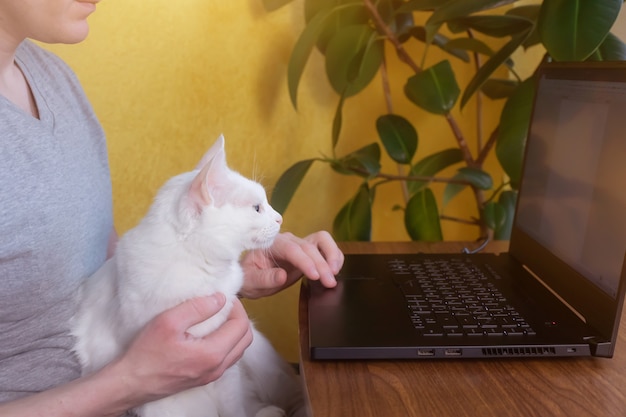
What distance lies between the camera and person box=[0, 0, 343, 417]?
2.21 ft

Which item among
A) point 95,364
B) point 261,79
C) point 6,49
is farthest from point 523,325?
point 261,79

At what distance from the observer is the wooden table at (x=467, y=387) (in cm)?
59

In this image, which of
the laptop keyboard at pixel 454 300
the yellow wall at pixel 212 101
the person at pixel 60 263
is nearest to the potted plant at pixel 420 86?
the yellow wall at pixel 212 101

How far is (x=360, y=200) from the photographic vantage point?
1.51 meters

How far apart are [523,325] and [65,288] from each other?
0.61 m

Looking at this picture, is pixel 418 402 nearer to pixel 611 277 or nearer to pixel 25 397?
pixel 611 277

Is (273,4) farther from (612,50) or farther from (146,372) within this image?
(146,372)

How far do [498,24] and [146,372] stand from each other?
40.1 inches

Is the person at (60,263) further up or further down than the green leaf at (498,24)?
further down

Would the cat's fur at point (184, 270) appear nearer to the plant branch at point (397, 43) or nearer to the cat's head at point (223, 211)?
the cat's head at point (223, 211)

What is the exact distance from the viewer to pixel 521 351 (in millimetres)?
665

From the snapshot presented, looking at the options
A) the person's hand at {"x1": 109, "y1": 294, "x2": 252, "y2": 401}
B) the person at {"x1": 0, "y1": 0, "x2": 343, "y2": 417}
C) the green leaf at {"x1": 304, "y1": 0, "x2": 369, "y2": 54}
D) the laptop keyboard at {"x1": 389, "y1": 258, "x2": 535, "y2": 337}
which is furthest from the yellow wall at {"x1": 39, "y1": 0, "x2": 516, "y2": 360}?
the person's hand at {"x1": 109, "y1": 294, "x2": 252, "y2": 401}

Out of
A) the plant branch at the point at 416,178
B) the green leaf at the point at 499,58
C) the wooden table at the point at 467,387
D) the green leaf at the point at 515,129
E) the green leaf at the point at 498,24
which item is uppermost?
the green leaf at the point at 498,24

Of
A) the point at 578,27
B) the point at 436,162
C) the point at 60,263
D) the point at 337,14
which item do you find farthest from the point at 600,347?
the point at 337,14
